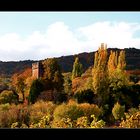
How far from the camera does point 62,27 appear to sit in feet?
29.5

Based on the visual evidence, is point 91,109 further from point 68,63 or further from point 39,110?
point 68,63

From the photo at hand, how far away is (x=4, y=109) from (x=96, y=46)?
8.51 feet

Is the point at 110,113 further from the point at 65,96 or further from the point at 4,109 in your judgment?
the point at 4,109

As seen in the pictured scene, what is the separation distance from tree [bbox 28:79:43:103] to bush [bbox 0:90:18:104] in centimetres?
30

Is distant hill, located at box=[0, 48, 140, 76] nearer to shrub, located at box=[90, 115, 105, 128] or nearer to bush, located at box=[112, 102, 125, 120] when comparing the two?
bush, located at box=[112, 102, 125, 120]

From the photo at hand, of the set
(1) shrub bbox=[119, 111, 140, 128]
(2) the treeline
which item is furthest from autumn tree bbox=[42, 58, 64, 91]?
(1) shrub bbox=[119, 111, 140, 128]

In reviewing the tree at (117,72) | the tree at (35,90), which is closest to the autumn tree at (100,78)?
the tree at (117,72)

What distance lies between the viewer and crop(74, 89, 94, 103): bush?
700 centimetres

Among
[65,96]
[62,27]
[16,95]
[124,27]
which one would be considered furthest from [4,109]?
[124,27]

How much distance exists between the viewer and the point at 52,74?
7.19m

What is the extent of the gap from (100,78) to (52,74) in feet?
3.45
